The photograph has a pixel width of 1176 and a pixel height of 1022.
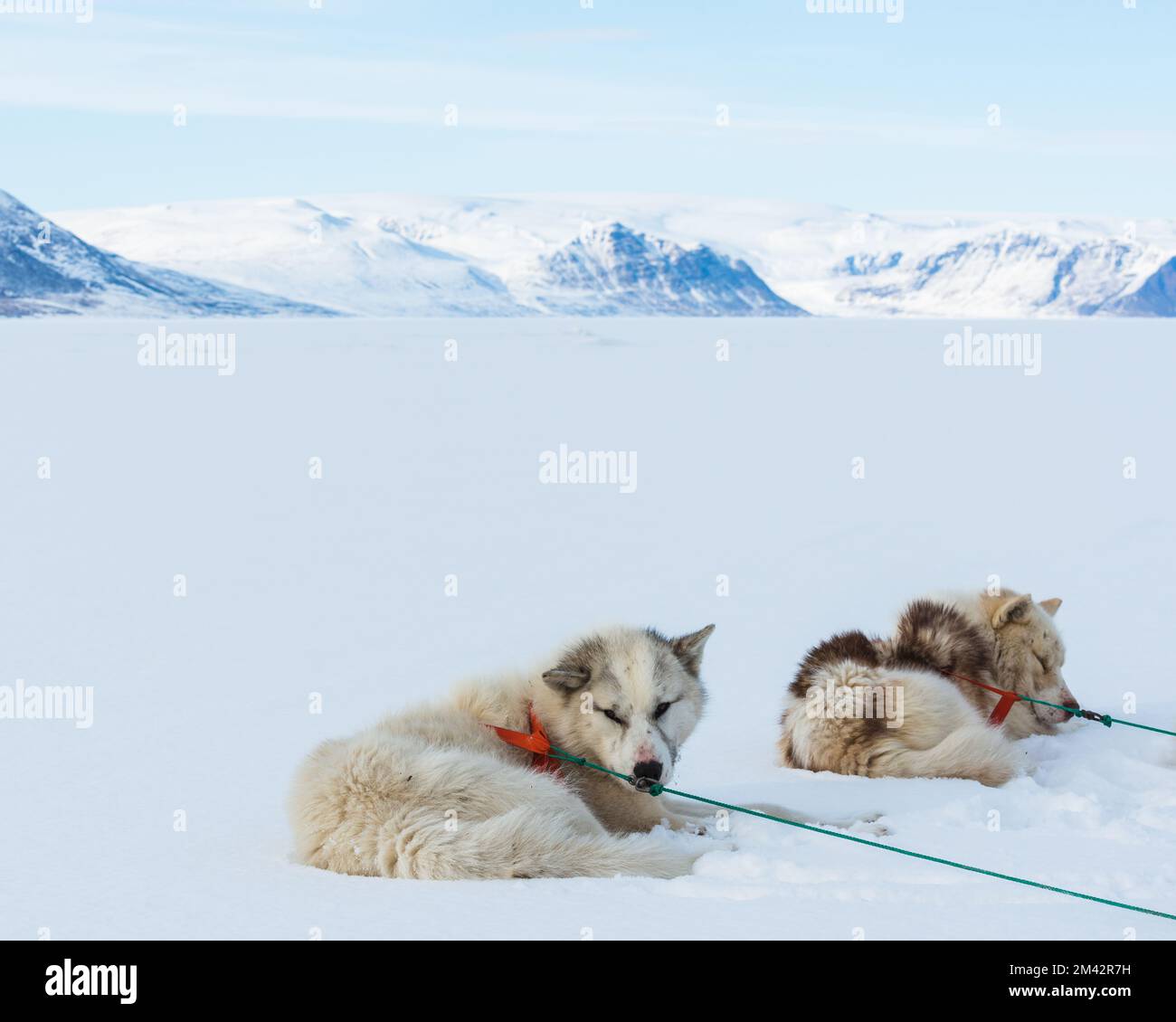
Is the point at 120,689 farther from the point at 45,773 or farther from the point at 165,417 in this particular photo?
the point at 165,417

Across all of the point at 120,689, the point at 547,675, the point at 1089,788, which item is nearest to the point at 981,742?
the point at 1089,788

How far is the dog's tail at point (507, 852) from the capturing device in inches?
121

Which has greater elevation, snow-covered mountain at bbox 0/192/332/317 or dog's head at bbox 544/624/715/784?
snow-covered mountain at bbox 0/192/332/317

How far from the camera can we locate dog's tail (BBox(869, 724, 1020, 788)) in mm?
4277

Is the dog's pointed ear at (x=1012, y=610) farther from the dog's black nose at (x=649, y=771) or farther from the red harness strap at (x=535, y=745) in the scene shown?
the red harness strap at (x=535, y=745)

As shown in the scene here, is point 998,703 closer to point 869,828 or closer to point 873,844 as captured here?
point 869,828

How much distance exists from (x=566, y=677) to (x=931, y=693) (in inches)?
60.1

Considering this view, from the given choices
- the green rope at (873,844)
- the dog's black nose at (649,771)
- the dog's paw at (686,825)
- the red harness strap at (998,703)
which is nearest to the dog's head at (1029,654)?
the red harness strap at (998,703)

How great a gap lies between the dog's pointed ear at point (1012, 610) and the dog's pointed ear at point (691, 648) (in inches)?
67.5

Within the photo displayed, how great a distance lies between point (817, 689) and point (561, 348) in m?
23.6

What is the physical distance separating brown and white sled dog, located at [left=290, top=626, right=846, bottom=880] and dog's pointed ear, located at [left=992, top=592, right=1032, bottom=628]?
1.74 m

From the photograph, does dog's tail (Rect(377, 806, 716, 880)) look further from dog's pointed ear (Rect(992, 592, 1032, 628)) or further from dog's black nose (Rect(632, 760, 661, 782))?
dog's pointed ear (Rect(992, 592, 1032, 628))

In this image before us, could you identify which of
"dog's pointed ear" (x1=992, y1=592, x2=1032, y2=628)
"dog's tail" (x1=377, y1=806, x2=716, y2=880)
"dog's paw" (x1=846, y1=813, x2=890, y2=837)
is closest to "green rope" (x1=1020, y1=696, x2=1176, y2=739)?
"dog's pointed ear" (x1=992, y1=592, x2=1032, y2=628)

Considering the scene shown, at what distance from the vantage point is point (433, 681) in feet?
20.3
